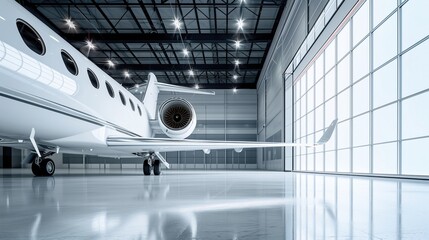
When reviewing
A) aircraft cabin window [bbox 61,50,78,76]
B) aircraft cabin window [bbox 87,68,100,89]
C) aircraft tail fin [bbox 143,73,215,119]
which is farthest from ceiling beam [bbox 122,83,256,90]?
aircraft cabin window [bbox 61,50,78,76]

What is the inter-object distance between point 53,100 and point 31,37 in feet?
4.00

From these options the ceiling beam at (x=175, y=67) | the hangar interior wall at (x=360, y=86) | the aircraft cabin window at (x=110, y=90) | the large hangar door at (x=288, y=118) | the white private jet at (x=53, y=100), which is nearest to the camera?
the white private jet at (x=53, y=100)

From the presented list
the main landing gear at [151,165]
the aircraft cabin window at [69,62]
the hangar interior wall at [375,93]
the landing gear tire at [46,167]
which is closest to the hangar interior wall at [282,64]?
the hangar interior wall at [375,93]

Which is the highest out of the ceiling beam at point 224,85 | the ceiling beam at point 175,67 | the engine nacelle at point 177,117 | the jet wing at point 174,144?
the ceiling beam at point 175,67

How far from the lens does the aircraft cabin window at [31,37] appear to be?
6.00 m

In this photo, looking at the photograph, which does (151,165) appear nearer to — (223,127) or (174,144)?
(174,144)

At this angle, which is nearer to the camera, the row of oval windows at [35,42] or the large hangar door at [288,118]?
the row of oval windows at [35,42]

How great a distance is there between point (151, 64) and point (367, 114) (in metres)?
21.9

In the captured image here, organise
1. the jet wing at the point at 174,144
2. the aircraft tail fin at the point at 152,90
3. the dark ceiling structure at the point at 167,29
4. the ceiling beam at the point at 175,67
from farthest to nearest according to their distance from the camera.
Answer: the ceiling beam at the point at 175,67 < the dark ceiling structure at the point at 167,29 < the aircraft tail fin at the point at 152,90 < the jet wing at the point at 174,144

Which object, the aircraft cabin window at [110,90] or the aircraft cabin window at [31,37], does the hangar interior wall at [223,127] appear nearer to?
the aircraft cabin window at [110,90]

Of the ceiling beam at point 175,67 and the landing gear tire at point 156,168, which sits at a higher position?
the ceiling beam at point 175,67

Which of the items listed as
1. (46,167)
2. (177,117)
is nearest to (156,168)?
(177,117)

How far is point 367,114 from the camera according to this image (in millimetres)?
12500

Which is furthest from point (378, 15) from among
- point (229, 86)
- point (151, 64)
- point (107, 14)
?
point (229, 86)
